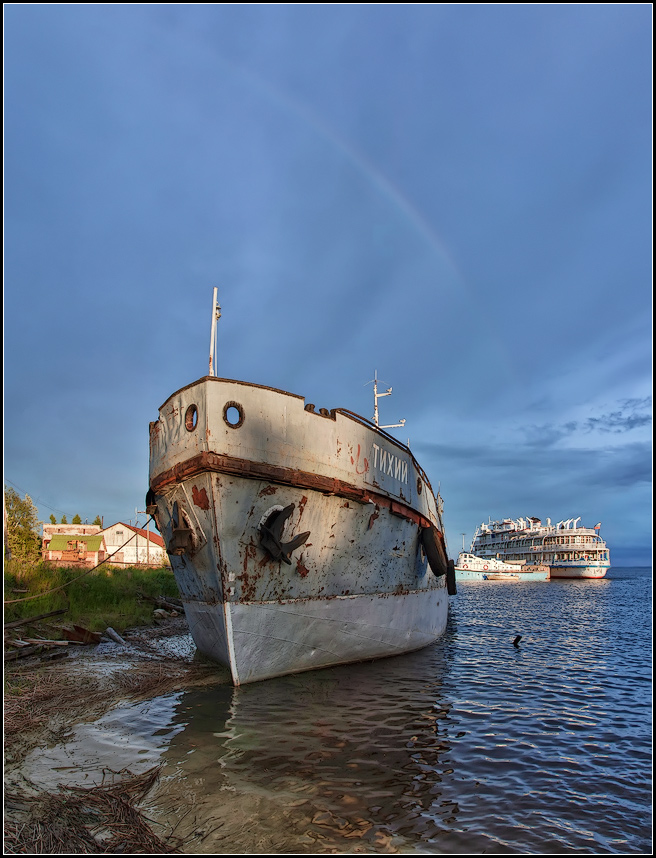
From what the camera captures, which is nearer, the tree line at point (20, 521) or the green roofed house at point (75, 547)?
the tree line at point (20, 521)

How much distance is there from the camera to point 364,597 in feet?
29.8

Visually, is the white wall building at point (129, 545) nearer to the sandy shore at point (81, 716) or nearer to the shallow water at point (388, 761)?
the sandy shore at point (81, 716)

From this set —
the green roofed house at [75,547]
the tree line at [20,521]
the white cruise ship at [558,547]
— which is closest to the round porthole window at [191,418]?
the tree line at [20,521]

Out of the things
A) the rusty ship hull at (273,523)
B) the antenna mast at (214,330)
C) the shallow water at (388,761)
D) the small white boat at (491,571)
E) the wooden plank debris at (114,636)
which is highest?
the antenna mast at (214,330)

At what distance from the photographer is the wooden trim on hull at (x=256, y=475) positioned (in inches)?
278

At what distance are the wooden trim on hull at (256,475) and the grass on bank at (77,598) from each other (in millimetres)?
5312

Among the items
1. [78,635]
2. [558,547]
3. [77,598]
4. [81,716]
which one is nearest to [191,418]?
[81,716]

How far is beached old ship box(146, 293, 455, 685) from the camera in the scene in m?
7.26

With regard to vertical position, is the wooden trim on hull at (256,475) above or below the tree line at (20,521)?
above

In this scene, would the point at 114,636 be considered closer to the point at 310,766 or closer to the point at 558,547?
the point at 310,766

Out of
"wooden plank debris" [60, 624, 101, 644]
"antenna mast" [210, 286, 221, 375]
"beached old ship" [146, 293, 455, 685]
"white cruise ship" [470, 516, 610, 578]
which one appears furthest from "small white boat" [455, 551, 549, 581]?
"antenna mast" [210, 286, 221, 375]

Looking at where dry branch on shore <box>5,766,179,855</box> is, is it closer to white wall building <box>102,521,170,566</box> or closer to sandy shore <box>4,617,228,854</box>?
sandy shore <box>4,617,228,854</box>

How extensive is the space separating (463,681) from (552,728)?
8.30 ft

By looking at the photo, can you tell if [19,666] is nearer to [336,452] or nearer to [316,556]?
[316,556]
